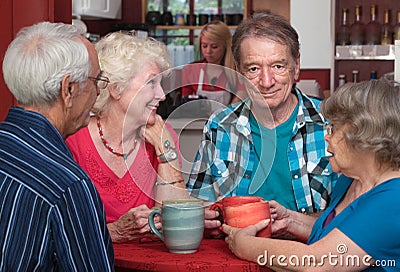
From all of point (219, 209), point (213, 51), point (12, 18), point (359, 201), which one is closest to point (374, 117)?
point (359, 201)

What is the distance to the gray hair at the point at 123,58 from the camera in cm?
214

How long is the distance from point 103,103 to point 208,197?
487 millimetres

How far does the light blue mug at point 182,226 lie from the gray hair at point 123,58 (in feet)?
1.87

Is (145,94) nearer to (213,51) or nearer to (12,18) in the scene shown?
(12,18)

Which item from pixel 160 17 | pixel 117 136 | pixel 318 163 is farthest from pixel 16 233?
pixel 160 17

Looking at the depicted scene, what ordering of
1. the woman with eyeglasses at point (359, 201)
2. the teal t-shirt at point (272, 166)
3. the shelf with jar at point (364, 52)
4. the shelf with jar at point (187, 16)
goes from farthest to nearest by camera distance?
the shelf with jar at point (187, 16) → the shelf with jar at point (364, 52) → the teal t-shirt at point (272, 166) → the woman with eyeglasses at point (359, 201)

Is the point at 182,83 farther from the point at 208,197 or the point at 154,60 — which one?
the point at 208,197

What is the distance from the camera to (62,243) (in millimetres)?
1407

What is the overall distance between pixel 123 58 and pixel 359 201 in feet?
2.95

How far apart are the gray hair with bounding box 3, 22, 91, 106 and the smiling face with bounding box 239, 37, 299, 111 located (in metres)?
0.69

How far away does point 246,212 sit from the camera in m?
1.74

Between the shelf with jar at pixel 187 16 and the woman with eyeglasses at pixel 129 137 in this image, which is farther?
the shelf with jar at pixel 187 16

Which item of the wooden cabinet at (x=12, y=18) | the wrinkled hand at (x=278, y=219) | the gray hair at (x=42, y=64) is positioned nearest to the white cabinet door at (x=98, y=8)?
the wooden cabinet at (x=12, y=18)

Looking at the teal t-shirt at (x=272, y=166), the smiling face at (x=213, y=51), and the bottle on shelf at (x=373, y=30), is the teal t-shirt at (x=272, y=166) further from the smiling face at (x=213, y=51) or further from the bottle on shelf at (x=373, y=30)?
the bottle on shelf at (x=373, y=30)
